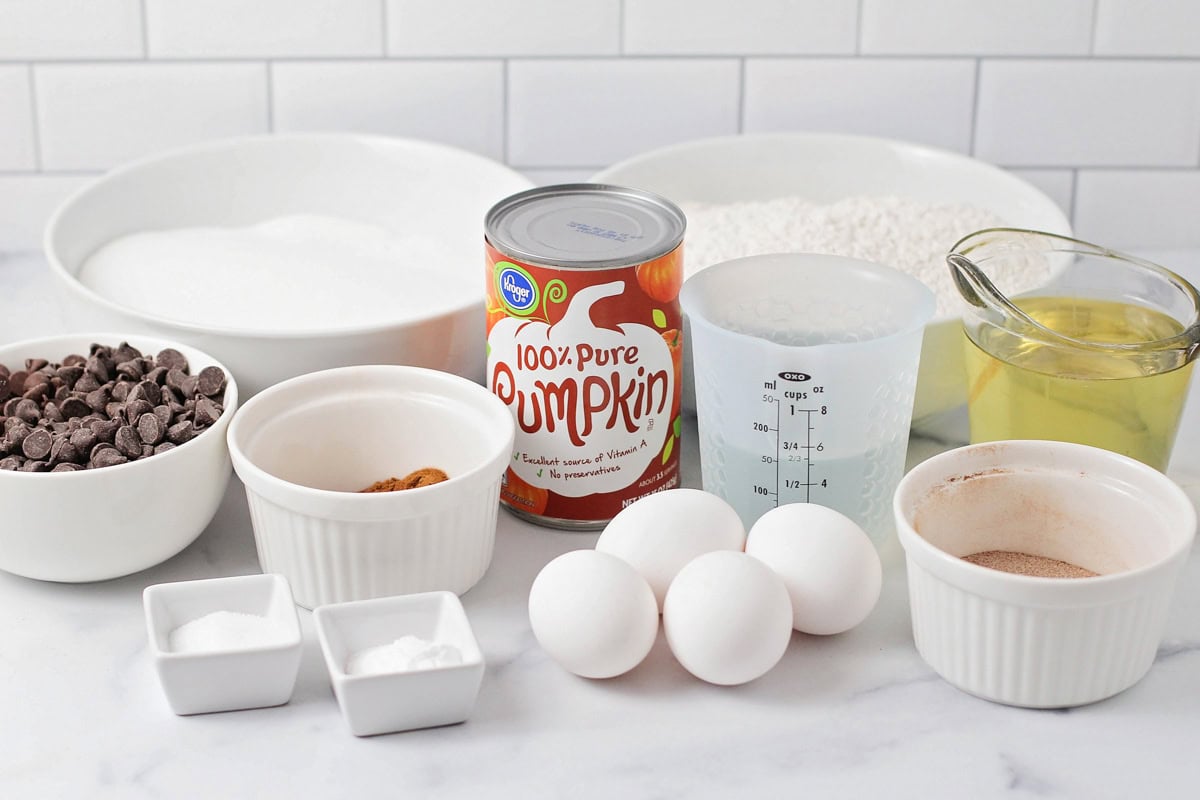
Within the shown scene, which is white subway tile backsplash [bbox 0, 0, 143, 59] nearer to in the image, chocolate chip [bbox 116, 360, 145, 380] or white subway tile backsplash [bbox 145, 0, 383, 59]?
white subway tile backsplash [bbox 145, 0, 383, 59]

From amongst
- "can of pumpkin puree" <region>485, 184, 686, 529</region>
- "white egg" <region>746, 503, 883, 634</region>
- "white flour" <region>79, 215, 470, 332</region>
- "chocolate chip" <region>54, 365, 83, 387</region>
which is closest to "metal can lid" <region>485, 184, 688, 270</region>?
"can of pumpkin puree" <region>485, 184, 686, 529</region>

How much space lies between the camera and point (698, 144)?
137 cm

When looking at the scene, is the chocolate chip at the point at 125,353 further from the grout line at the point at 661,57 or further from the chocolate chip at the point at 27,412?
the grout line at the point at 661,57

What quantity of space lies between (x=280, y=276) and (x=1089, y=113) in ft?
2.83

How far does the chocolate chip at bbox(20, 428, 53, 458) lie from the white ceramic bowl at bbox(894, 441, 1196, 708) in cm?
58

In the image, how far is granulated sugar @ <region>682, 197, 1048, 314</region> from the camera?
3.79ft

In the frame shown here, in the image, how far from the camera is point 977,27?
1.40 m

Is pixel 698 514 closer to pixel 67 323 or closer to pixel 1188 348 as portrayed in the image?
pixel 1188 348

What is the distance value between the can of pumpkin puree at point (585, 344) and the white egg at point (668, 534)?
0.10m

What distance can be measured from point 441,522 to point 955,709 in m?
0.36

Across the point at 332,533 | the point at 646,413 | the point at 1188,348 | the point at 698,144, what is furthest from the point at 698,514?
the point at 698,144

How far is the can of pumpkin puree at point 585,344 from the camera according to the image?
3.22 ft

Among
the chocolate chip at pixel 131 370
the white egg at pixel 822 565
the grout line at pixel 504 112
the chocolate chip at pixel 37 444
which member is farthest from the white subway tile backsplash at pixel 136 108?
the white egg at pixel 822 565

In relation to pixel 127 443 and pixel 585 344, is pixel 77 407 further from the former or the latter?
pixel 585 344
